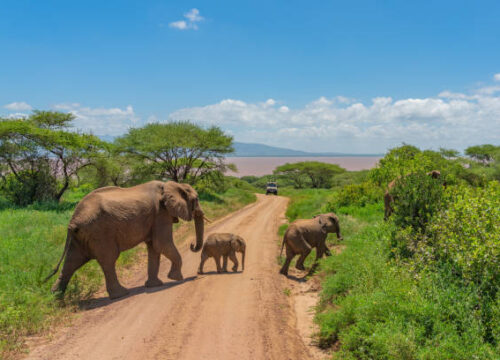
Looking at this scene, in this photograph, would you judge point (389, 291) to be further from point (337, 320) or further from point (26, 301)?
point (26, 301)

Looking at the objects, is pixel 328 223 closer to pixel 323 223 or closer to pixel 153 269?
pixel 323 223

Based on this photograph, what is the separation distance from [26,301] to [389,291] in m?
7.59

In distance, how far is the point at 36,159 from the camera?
22656mm

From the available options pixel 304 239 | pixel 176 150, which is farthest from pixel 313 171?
pixel 304 239

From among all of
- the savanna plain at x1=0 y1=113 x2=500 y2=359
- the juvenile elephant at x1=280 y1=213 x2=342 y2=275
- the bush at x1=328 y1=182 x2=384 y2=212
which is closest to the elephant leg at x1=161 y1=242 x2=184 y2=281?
the savanna plain at x1=0 y1=113 x2=500 y2=359

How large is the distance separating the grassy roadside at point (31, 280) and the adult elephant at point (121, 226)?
0.59 meters

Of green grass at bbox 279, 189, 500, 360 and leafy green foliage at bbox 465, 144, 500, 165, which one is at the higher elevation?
leafy green foliage at bbox 465, 144, 500, 165

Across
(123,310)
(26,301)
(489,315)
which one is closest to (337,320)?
(489,315)

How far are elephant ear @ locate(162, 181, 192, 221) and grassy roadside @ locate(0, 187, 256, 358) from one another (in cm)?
303

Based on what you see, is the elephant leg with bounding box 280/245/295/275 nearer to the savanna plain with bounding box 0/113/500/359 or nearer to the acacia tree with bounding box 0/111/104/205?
the savanna plain with bounding box 0/113/500/359

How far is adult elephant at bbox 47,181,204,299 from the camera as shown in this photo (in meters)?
7.89

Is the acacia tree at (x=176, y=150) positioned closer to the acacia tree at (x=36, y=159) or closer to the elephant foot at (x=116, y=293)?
the acacia tree at (x=36, y=159)

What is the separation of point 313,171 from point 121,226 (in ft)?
186

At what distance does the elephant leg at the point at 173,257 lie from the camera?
9.08m
